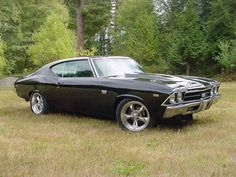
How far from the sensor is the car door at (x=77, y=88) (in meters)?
7.99

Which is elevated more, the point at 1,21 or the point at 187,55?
the point at 1,21

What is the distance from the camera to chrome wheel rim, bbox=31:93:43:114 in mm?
9398

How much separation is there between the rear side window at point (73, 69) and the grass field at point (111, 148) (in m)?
0.94

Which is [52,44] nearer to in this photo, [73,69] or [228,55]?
[228,55]

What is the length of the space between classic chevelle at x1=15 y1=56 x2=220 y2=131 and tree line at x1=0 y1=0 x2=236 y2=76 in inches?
650

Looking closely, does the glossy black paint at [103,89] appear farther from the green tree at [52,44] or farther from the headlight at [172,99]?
the green tree at [52,44]

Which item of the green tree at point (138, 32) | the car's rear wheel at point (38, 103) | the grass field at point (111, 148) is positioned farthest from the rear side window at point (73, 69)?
the green tree at point (138, 32)

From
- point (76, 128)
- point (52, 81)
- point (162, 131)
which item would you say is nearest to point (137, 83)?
point (162, 131)

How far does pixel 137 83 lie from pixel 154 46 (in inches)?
1043

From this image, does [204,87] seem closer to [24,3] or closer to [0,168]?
[0,168]

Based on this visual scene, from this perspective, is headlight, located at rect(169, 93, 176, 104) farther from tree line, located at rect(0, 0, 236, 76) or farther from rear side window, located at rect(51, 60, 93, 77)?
tree line, located at rect(0, 0, 236, 76)

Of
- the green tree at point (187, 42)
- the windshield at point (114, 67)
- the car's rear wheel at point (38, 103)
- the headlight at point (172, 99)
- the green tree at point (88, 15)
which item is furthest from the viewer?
the green tree at point (88, 15)

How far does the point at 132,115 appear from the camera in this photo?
7.38 metres

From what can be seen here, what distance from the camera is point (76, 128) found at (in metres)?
7.61
